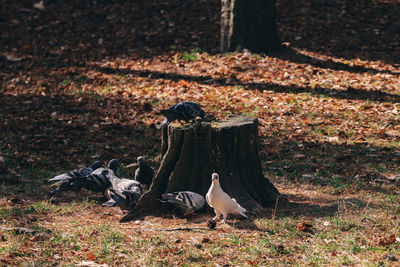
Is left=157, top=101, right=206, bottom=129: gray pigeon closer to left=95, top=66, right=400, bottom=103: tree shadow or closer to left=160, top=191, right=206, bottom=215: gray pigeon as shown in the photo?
left=160, top=191, right=206, bottom=215: gray pigeon

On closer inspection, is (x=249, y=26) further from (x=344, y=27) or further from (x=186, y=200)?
(x=186, y=200)

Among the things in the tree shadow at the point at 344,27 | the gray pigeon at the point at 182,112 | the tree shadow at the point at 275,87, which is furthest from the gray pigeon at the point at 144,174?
the tree shadow at the point at 344,27

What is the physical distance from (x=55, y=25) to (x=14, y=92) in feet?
13.1

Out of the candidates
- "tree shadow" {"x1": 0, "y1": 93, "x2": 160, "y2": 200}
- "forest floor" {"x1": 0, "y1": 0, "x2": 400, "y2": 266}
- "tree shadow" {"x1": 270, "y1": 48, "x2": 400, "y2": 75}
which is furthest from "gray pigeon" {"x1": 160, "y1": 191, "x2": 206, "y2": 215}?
"tree shadow" {"x1": 270, "y1": 48, "x2": 400, "y2": 75}

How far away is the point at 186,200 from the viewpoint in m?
5.70

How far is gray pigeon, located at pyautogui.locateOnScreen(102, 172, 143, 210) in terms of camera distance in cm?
600

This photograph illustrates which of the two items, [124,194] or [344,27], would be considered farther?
[344,27]

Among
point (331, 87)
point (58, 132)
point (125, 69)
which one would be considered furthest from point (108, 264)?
point (125, 69)

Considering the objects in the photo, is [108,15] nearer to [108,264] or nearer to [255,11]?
[255,11]

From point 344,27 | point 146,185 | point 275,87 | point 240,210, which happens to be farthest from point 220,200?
point 344,27

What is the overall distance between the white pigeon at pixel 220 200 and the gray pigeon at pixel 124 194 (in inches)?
38.4

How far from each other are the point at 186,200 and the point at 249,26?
7623 mm

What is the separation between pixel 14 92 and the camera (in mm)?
11625

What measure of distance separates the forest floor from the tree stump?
30cm
